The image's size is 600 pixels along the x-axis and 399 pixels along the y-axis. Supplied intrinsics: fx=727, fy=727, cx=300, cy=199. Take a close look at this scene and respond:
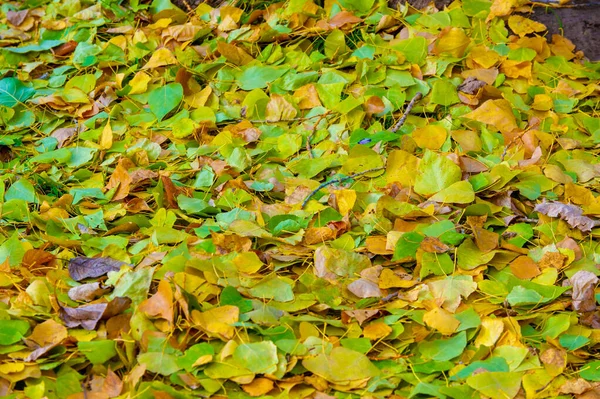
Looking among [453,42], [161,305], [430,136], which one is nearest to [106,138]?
[161,305]

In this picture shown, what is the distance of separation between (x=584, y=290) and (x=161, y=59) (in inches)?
63.3

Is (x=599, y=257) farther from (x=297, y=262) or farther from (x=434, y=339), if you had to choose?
(x=297, y=262)

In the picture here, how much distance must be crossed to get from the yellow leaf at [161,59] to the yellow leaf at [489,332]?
148 centimetres

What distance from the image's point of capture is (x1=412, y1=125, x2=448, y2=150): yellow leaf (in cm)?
217

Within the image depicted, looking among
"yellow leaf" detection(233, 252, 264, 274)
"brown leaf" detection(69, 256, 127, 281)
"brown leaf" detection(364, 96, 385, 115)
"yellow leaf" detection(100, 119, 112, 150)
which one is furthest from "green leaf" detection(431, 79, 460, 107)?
"brown leaf" detection(69, 256, 127, 281)

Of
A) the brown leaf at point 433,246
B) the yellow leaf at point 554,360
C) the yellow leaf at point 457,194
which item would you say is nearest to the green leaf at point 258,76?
the yellow leaf at point 457,194

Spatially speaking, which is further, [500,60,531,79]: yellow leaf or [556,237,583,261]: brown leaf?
[500,60,531,79]: yellow leaf

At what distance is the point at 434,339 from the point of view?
1.60m

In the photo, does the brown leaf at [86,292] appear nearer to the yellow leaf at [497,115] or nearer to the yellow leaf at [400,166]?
the yellow leaf at [400,166]

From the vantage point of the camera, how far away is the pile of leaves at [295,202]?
1524 millimetres

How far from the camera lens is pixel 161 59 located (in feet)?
8.41

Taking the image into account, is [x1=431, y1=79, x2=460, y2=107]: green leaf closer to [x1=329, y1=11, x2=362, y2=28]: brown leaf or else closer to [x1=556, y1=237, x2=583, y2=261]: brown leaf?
[x1=329, y1=11, x2=362, y2=28]: brown leaf

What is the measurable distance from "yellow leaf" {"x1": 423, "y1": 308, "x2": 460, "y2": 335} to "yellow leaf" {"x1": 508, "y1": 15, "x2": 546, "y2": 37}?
1.39 m

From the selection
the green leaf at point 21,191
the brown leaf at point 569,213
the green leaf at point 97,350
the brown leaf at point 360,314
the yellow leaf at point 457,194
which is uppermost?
the yellow leaf at point 457,194
